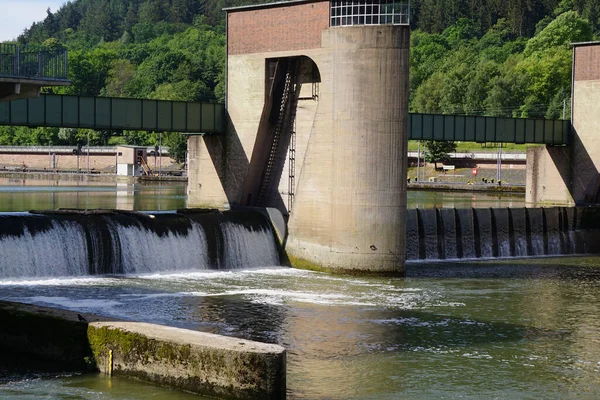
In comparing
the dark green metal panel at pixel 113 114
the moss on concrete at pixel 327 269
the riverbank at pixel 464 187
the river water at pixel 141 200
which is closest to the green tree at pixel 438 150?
the riverbank at pixel 464 187

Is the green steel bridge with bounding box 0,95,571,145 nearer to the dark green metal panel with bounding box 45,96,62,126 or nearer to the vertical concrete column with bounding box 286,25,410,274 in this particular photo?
the dark green metal panel with bounding box 45,96,62,126

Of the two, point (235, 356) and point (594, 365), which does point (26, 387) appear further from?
point (594, 365)

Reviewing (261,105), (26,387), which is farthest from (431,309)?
(261,105)

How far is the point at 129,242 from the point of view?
1827 inches

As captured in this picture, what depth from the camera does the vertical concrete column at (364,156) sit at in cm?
4791

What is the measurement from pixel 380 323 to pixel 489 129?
131 ft

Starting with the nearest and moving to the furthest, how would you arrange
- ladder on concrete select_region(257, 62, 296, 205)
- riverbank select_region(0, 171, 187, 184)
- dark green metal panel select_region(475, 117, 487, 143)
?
ladder on concrete select_region(257, 62, 296, 205)
dark green metal panel select_region(475, 117, 487, 143)
riverbank select_region(0, 171, 187, 184)

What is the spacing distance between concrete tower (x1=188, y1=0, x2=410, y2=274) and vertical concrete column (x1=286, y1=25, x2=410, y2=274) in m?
0.04

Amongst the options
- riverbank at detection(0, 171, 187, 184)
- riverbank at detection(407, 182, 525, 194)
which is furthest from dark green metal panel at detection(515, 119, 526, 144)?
riverbank at detection(0, 171, 187, 184)

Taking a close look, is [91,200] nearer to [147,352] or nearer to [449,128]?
[449,128]

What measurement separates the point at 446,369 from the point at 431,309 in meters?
9.96

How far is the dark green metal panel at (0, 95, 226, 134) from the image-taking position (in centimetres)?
5444

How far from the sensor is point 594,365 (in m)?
29.8

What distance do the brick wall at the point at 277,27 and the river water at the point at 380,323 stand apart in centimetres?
1196
